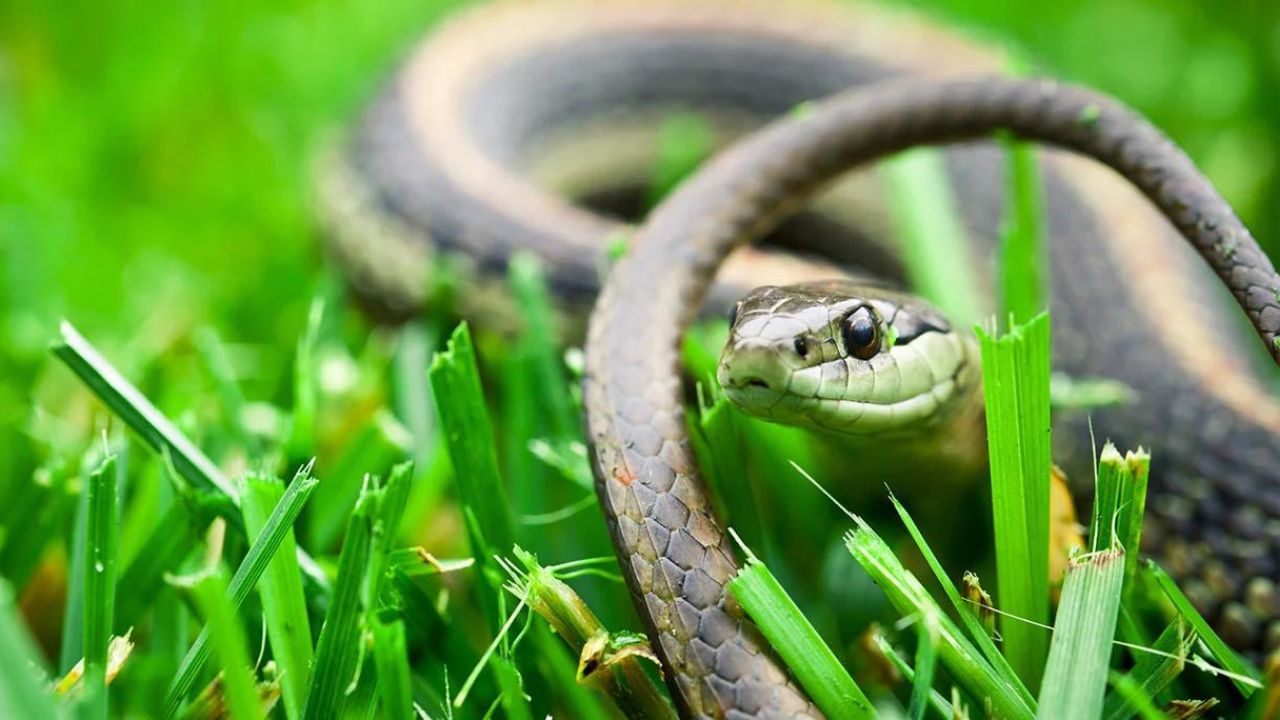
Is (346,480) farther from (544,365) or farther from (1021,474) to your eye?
(1021,474)

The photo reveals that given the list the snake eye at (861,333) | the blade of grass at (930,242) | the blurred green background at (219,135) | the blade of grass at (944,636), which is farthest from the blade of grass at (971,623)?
the blurred green background at (219,135)

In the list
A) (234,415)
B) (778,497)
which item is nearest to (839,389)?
(778,497)

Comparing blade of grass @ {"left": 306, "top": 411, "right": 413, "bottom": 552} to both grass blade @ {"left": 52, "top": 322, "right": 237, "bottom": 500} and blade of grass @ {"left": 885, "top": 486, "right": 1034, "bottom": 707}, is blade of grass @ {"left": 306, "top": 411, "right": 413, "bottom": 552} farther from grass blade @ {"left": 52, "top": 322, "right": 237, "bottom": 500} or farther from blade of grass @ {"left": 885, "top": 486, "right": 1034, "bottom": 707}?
blade of grass @ {"left": 885, "top": 486, "right": 1034, "bottom": 707}

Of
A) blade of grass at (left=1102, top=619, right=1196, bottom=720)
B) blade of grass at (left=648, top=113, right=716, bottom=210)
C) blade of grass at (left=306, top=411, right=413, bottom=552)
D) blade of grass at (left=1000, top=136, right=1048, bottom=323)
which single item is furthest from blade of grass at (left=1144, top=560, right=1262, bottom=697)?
blade of grass at (left=648, top=113, right=716, bottom=210)

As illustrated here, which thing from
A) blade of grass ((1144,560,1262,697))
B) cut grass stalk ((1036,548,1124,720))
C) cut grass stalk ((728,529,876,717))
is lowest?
blade of grass ((1144,560,1262,697))

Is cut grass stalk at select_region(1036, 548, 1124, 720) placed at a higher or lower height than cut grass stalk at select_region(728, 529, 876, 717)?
lower

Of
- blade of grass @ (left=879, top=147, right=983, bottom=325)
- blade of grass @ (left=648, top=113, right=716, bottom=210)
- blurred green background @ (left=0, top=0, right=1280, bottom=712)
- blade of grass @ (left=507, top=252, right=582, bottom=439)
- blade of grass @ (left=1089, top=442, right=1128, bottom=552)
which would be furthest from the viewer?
blade of grass @ (left=648, top=113, right=716, bottom=210)

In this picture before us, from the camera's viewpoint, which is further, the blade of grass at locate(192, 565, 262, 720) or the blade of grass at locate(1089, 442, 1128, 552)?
the blade of grass at locate(1089, 442, 1128, 552)

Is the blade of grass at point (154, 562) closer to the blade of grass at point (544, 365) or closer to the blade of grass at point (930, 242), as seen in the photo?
the blade of grass at point (544, 365)
